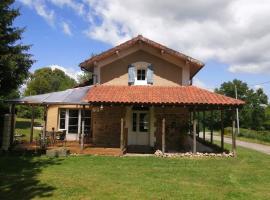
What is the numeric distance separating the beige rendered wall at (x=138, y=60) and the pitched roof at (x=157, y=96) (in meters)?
0.47

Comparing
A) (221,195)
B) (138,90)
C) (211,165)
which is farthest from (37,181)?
(138,90)

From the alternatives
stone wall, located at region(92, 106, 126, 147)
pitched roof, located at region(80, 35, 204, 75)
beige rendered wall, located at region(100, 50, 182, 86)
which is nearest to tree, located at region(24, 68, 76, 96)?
beige rendered wall, located at region(100, 50, 182, 86)

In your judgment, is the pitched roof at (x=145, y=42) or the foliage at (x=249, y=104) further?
the foliage at (x=249, y=104)

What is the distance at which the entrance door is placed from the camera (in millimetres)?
21438

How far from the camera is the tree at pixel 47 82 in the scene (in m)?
75.3

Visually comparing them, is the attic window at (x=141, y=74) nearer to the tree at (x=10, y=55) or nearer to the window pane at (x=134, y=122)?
the window pane at (x=134, y=122)

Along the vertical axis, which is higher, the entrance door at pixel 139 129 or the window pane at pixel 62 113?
the window pane at pixel 62 113

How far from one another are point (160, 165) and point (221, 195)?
18.1 feet

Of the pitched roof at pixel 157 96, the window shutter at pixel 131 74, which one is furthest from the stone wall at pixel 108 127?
the window shutter at pixel 131 74

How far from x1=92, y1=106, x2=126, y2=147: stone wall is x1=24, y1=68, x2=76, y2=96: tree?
45.4 metres

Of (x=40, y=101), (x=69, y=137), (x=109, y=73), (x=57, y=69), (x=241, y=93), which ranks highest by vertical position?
(x=57, y=69)

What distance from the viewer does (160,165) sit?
1552 cm

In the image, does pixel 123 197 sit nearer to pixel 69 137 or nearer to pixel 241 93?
pixel 69 137

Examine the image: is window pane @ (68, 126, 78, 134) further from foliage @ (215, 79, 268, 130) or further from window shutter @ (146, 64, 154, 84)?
foliage @ (215, 79, 268, 130)
